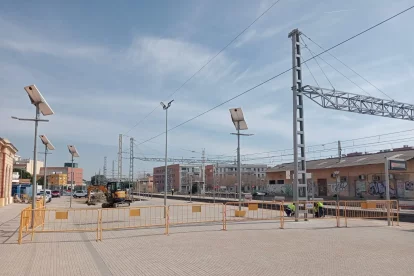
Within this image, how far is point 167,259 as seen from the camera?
948cm

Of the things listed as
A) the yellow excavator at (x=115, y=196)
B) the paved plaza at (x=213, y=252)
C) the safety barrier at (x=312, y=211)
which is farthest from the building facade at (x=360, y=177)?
the paved plaza at (x=213, y=252)

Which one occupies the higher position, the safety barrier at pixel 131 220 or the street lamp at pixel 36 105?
the street lamp at pixel 36 105

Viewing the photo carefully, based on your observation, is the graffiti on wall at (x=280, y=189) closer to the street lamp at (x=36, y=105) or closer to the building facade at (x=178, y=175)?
the street lamp at (x=36, y=105)

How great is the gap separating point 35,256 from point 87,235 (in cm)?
401

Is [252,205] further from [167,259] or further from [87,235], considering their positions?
[167,259]

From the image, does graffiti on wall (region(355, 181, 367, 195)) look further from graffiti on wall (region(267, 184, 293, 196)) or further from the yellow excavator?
the yellow excavator

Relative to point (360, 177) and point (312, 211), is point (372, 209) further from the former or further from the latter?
point (360, 177)

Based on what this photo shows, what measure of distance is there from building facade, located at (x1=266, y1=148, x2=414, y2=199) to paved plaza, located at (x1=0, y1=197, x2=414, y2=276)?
21.0 metres

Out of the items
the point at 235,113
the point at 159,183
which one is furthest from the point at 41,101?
the point at 159,183

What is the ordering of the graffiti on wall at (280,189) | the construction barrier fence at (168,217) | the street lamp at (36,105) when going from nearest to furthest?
1. the construction barrier fence at (168,217)
2. the street lamp at (36,105)
3. the graffiti on wall at (280,189)

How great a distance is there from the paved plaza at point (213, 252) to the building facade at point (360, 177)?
2095 cm

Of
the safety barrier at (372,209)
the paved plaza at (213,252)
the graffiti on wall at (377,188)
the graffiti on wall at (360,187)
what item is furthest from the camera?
the graffiti on wall at (360,187)

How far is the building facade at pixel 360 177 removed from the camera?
39.1 m

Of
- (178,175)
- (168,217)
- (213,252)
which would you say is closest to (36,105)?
(168,217)
